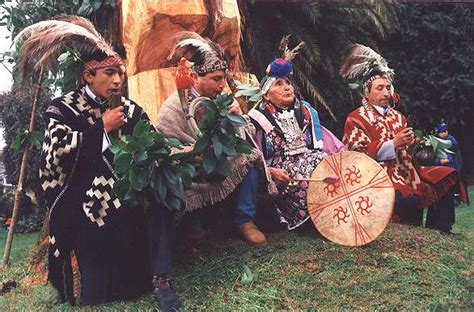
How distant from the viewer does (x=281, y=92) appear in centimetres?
462

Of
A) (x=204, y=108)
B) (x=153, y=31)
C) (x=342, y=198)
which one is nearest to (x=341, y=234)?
(x=342, y=198)

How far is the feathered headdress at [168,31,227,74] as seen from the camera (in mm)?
4145

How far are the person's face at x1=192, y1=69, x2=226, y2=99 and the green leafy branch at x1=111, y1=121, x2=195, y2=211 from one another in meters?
0.72

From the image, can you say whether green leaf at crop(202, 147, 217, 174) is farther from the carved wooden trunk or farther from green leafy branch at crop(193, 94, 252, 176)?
the carved wooden trunk

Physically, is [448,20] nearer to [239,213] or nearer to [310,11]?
[310,11]

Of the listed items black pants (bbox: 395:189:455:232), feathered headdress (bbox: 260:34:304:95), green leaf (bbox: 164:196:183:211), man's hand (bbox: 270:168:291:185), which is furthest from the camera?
black pants (bbox: 395:189:455:232)

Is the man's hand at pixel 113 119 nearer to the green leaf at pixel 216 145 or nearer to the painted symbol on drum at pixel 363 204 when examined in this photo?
the green leaf at pixel 216 145

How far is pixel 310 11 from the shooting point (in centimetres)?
866

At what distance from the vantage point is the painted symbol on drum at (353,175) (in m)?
4.19

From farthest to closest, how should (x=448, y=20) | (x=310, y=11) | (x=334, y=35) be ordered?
1. (x=448, y=20)
2. (x=334, y=35)
3. (x=310, y=11)

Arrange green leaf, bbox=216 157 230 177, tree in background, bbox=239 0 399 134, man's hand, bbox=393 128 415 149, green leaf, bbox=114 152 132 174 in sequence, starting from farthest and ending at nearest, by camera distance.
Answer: tree in background, bbox=239 0 399 134
man's hand, bbox=393 128 415 149
green leaf, bbox=216 157 230 177
green leaf, bbox=114 152 132 174

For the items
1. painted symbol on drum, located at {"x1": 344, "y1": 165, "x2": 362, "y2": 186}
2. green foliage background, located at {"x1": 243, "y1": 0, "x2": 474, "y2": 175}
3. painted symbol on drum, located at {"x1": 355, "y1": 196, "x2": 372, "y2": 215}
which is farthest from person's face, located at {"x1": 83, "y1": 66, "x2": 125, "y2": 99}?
green foliage background, located at {"x1": 243, "y1": 0, "x2": 474, "y2": 175}

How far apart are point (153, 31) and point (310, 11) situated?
4.18 m

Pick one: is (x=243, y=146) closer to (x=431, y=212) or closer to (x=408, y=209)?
(x=408, y=209)
